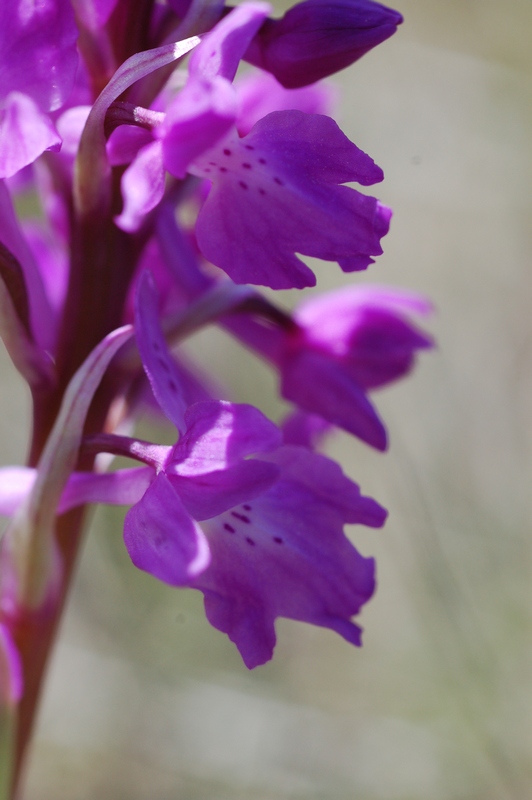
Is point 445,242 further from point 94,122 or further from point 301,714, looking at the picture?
point 94,122

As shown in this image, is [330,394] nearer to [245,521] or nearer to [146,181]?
[245,521]

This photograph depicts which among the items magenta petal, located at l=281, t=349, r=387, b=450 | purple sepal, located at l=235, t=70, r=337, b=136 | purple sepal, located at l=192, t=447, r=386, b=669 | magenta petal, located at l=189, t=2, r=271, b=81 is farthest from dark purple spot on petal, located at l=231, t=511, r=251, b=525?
purple sepal, located at l=235, t=70, r=337, b=136

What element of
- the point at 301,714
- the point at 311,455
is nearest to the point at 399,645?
the point at 301,714

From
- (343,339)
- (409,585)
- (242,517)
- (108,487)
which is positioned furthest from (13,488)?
(409,585)

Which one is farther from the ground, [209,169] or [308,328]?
[209,169]

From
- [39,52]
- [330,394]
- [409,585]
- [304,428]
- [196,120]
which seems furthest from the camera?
[409,585]

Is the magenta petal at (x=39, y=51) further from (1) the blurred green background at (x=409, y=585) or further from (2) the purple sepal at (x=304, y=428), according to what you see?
(1) the blurred green background at (x=409, y=585)
